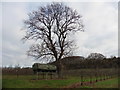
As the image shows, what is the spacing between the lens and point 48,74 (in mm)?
28375

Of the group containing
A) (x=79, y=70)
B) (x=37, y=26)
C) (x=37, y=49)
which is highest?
(x=37, y=26)

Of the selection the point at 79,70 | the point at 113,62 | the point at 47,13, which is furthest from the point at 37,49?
the point at 113,62

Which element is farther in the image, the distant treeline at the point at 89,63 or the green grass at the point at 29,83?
the distant treeline at the point at 89,63

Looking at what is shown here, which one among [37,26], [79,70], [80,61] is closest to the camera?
[37,26]

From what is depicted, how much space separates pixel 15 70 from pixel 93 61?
14.3 metres

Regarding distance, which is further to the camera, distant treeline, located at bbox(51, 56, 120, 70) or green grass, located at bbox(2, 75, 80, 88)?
distant treeline, located at bbox(51, 56, 120, 70)

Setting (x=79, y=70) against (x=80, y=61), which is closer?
(x=79, y=70)

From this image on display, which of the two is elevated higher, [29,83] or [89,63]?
[89,63]

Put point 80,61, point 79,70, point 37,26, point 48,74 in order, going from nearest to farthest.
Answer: point 48,74 < point 37,26 < point 79,70 < point 80,61

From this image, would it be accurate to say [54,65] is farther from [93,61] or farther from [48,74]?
[93,61]

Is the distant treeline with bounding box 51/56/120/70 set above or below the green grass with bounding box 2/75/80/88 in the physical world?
above

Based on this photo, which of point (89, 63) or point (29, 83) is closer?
point (29, 83)

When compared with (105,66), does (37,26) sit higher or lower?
higher

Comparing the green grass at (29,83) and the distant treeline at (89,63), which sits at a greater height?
the distant treeline at (89,63)
